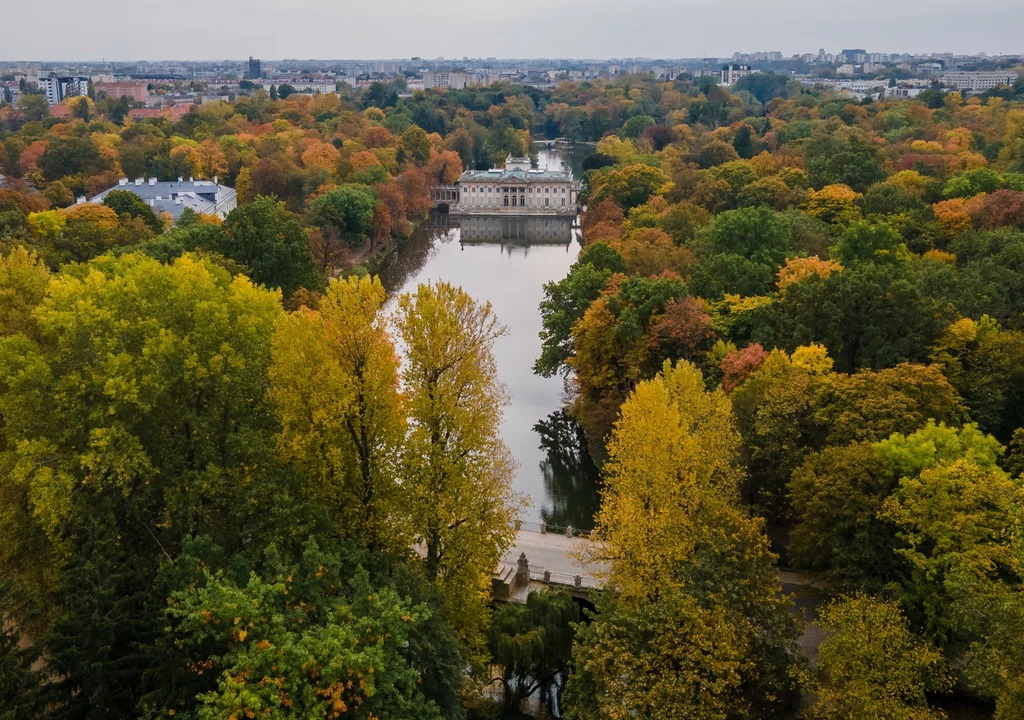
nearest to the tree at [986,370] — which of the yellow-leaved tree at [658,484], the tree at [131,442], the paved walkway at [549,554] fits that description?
the yellow-leaved tree at [658,484]

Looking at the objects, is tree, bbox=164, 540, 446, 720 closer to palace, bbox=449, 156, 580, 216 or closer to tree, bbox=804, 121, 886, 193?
tree, bbox=804, 121, 886, 193

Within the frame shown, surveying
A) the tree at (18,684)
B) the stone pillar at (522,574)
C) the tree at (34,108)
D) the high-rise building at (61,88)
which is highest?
the high-rise building at (61,88)

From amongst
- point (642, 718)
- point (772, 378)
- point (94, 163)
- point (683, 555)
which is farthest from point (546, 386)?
point (94, 163)

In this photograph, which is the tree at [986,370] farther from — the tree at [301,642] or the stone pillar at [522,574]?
the tree at [301,642]

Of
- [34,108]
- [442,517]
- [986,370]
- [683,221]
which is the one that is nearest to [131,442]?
[442,517]

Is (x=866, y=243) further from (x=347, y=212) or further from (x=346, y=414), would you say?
(x=347, y=212)

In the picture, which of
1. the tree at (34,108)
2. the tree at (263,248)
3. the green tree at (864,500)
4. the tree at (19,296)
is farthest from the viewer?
the tree at (34,108)

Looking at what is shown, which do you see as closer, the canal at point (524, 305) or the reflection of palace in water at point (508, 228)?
the canal at point (524, 305)
